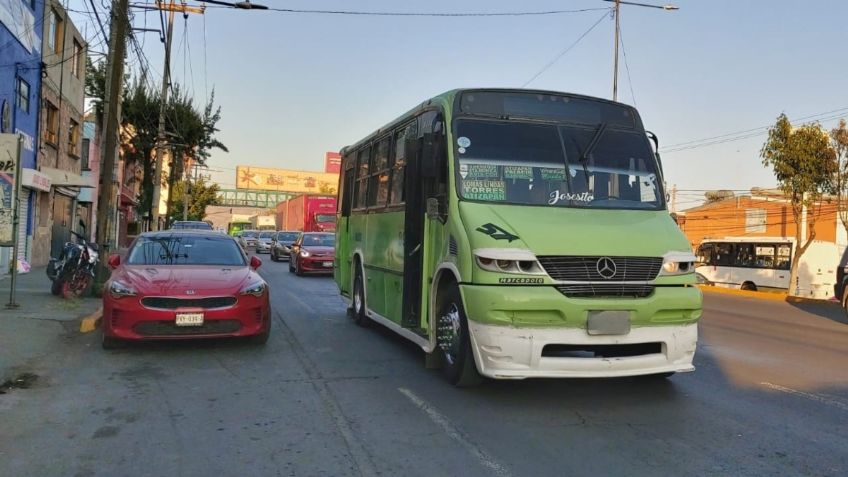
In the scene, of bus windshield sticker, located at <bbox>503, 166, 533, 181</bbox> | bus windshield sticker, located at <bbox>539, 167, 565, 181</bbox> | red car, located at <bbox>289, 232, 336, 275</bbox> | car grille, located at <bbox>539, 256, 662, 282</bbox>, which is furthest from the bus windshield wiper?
red car, located at <bbox>289, 232, 336, 275</bbox>

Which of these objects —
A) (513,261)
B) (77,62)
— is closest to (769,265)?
(513,261)

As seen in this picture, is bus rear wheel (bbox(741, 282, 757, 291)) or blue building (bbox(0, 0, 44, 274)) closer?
blue building (bbox(0, 0, 44, 274))

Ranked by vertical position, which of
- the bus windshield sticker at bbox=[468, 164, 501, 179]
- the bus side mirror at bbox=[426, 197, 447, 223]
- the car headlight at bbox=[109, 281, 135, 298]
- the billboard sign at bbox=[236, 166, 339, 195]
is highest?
the billboard sign at bbox=[236, 166, 339, 195]

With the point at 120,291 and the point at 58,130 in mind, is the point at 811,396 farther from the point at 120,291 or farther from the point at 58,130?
the point at 58,130

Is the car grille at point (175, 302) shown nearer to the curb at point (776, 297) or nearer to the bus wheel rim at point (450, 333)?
the bus wheel rim at point (450, 333)

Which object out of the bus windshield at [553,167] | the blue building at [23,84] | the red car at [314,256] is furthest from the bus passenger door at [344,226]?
the red car at [314,256]

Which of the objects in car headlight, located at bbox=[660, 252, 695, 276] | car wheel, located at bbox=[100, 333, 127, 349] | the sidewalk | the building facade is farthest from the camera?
the building facade

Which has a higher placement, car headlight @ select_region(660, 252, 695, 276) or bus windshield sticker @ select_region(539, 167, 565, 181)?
bus windshield sticker @ select_region(539, 167, 565, 181)

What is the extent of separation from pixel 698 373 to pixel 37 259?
19576 mm

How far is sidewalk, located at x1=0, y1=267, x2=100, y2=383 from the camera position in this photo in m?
7.39

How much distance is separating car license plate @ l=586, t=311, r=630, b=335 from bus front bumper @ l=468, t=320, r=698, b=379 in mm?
58

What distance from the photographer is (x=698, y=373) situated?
722cm

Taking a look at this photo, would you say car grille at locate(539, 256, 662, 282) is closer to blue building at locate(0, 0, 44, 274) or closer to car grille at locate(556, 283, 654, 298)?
car grille at locate(556, 283, 654, 298)

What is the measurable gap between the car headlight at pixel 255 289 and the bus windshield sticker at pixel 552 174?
3813mm
